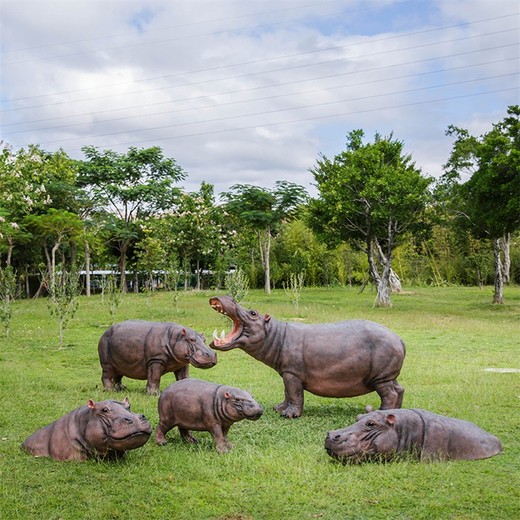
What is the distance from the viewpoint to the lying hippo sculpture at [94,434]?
6227 mm

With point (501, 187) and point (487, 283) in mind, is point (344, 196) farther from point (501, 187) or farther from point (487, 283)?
point (487, 283)

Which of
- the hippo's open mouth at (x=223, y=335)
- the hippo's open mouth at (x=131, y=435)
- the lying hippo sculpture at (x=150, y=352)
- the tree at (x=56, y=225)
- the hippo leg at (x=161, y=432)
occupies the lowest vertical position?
the hippo leg at (x=161, y=432)

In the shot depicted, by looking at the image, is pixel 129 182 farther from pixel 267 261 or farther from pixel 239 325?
pixel 239 325

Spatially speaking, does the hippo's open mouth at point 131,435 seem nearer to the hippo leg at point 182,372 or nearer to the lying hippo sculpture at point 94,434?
the lying hippo sculpture at point 94,434

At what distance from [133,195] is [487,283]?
28.3 meters

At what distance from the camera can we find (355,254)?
5056cm

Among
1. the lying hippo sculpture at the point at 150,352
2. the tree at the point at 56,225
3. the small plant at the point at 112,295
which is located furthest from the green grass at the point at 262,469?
the tree at the point at 56,225

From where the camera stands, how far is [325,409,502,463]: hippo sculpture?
6.31 metres

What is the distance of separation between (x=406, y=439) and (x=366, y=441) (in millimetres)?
435

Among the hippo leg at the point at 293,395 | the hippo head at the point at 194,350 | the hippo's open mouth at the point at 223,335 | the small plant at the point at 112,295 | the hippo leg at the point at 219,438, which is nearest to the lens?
the hippo leg at the point at 219,438

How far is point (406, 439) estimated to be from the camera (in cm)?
649

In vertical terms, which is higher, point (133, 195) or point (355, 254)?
point (133, 195)

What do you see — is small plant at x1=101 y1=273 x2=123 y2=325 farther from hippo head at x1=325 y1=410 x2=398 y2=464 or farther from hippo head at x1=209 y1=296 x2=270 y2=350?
hippo head at x1=325 y1=410 x2=398 y2=464

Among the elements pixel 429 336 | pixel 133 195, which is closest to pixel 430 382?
pixel 429 336
